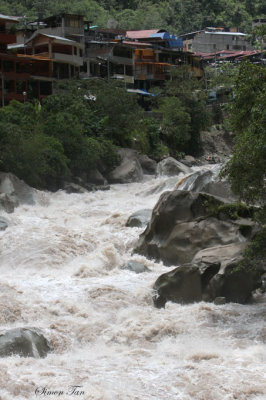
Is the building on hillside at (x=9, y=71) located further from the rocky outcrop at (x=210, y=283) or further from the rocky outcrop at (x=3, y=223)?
the rocky outcrop at (x=210, y=283)

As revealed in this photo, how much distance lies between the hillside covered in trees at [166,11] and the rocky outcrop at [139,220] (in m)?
78.6

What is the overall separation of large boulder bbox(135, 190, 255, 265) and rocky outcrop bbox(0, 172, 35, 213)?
303 inches

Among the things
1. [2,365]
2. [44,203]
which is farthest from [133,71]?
[2,365]

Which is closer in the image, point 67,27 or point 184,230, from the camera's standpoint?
point 184,230

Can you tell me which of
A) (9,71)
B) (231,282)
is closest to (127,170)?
(9,71)

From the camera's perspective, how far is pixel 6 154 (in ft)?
93.2

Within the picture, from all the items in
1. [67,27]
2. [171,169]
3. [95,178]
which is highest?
[67,27]

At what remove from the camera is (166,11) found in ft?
370

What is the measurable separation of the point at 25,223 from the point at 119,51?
32928 millimetres

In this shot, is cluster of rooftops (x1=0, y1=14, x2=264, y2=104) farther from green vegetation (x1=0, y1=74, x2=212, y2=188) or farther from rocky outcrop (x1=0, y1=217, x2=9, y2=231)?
rocky outcrop (x1=0, y1=217, x2=9, y2=231)

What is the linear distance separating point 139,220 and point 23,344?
10958 mm

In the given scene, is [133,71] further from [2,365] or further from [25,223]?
[2,365]

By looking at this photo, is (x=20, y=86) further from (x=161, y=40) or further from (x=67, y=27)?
(x=161, y=40)

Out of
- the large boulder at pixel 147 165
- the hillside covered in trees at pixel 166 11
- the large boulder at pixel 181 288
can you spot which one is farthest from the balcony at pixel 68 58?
the hillside covered in trees at pixel 166 11
